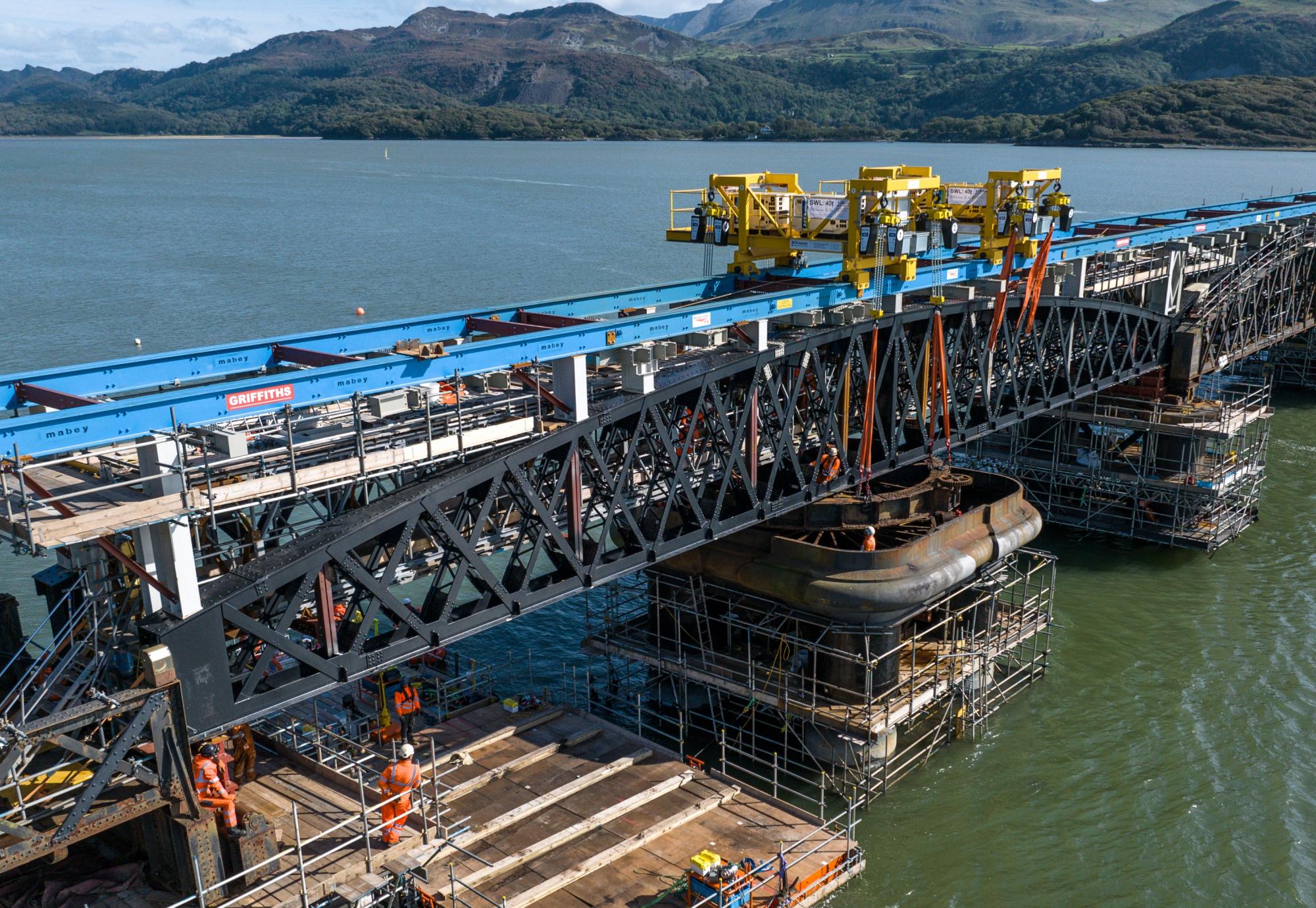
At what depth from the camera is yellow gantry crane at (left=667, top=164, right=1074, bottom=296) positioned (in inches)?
1085

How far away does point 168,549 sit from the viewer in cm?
1630

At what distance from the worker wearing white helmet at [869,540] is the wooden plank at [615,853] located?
6.49 meters

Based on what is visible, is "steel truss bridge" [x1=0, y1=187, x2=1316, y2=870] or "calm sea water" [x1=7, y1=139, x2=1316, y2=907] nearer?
"steel truss bridge" [x1=0, y1=187, x2=1316, y2=870]

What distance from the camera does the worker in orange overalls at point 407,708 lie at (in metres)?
23.5

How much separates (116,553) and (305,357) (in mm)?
6992

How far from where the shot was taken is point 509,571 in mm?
21078

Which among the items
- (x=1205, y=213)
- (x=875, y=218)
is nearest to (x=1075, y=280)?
(x=875, y=218)

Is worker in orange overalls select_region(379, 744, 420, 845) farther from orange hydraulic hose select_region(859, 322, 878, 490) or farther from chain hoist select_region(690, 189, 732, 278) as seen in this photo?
chain hoist select_region(690, 189, 732, 278)

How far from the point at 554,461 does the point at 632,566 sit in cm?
261

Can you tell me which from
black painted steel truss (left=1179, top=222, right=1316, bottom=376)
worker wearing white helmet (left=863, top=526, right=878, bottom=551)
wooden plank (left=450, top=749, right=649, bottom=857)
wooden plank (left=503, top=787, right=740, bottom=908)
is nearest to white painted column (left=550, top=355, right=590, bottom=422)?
wooden plank (left=450, top=749, right=649, bottom=857)

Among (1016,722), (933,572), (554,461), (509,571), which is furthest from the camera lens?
(1016,722)

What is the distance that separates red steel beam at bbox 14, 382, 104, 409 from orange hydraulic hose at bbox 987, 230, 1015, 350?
20.8 meters

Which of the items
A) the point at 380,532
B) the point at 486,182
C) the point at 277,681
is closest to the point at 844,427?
the point at 380,532

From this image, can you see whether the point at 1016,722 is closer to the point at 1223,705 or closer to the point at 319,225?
the point at 1223,705
